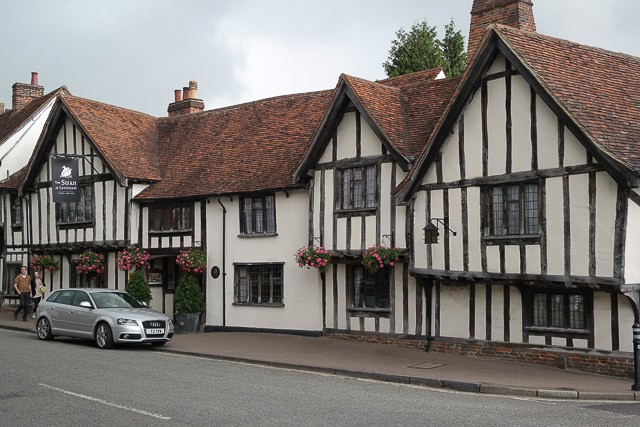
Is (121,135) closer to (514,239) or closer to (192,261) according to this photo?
(192,261)

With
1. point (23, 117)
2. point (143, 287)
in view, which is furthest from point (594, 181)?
point (23, 117)

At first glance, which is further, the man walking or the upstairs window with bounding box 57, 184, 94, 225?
the upstairs window with bounding box 57, 184, 94, 225

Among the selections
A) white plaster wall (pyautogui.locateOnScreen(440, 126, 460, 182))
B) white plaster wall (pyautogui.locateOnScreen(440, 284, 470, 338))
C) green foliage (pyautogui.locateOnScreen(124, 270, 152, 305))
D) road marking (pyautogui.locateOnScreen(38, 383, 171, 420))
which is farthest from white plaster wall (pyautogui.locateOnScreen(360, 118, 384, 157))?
road marking (pyautogui.locateOnScreen(38, 383, 171, 420))

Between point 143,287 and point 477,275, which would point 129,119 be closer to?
point 143,287

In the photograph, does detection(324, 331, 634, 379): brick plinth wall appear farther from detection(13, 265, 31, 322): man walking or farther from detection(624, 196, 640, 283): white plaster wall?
detection(13, 265, 31, 322): man walking

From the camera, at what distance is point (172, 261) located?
2622cm

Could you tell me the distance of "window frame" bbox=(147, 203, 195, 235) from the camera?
80.2 ft

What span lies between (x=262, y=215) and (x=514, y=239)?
28.7ft

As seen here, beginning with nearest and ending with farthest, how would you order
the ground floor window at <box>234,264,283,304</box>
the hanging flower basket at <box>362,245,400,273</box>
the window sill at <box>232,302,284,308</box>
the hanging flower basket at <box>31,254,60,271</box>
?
the hanging flower basket at <box>362,245,400,273</box> → the window sill at <box>232,302,284,308</box> → the ground floor window at <box>234,264,283,304</box> → the hanging flower basket at <box>31,254,60,271</box>

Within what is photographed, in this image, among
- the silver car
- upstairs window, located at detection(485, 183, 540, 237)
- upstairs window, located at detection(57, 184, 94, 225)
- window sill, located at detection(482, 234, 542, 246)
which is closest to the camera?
window sill, located at detection(482, 234, 542, 246)

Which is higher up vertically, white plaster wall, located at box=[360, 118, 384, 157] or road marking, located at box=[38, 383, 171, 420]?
white plaster wall, located at box=[360, 118, 384, 157]

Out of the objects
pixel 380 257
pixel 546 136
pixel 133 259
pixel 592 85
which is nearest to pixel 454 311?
pixel 380 257

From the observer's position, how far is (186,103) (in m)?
31.4

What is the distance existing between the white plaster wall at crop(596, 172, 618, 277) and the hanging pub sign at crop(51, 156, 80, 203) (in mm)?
17411
